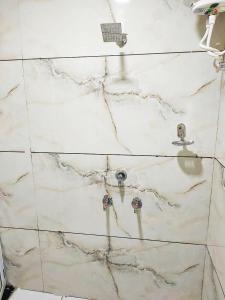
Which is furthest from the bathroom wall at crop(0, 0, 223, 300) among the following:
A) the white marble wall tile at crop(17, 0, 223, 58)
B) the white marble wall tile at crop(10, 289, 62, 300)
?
the white marble wall tile at crop(10, 289, 62, 300)

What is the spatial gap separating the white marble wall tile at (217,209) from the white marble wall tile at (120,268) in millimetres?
153

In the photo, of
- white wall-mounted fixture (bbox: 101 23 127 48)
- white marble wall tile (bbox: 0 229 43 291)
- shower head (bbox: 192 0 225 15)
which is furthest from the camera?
white marble wall tile (bbox: 0 229 43 291)

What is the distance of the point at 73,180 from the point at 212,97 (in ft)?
2.38

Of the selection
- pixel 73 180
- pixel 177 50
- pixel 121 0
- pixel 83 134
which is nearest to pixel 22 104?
pixel 83 134

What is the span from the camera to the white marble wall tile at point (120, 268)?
115 centimetres

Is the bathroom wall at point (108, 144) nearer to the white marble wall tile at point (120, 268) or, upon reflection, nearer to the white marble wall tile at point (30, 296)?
the white marble wall tile at point (120, 268)

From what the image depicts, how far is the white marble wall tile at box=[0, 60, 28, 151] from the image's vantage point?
3.56 feet

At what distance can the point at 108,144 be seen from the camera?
1.07 m

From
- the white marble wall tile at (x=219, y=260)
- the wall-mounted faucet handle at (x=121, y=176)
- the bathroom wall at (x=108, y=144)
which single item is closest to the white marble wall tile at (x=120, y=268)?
the bathroom wall at (x=108, y=144)

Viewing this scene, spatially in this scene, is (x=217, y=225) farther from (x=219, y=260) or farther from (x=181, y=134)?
(x=181, y=134)

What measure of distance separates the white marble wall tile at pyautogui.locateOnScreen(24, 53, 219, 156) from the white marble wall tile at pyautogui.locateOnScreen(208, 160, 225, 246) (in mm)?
106

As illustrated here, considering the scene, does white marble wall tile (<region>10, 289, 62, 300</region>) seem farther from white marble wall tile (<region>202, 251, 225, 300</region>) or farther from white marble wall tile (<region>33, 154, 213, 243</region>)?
white marble wall tile (<region>202, 251, 225, 300</region>)

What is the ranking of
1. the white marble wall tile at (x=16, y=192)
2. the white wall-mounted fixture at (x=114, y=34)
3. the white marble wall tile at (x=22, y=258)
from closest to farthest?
the white wall-mounted fixture at (x=114, y=34) → the white marble wall tile at (x=16, y=192) → the white marble wall tile at (x=22, y=258)

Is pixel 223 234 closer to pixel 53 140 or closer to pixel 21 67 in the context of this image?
pixel 53 140
